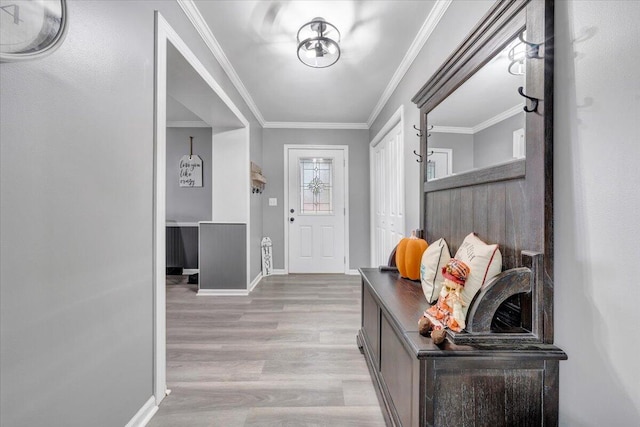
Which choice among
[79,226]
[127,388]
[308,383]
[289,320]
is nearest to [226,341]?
[289,320]

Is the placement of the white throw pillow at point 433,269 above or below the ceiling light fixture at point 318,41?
below

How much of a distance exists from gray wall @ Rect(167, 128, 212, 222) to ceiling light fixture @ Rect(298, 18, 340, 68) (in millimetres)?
2860

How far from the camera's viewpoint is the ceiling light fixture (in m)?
2.16

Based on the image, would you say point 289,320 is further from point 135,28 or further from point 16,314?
point 135,28

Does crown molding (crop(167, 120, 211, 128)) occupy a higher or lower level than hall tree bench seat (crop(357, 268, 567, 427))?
higher

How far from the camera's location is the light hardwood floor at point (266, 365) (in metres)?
1.53

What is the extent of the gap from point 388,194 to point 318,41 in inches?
79.0

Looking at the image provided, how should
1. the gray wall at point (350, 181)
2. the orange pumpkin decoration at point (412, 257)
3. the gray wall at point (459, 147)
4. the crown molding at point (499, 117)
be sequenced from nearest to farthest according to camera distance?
the crown molding at point (499, 117) → the gray wall at point (459, 147) → the orange pumpkin decoration at point (412, 257) → the gray wall at point (350, 181)

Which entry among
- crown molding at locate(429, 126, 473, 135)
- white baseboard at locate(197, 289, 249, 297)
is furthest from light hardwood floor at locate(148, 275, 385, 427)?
crown molding at locate(429, 126, 473, 135)

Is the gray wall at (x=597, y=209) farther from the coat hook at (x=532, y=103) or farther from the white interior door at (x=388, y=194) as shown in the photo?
the white interior door at (x=388, y=194)

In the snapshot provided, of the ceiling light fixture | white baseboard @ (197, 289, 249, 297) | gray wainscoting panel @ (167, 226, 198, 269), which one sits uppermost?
the ceiling light fixture

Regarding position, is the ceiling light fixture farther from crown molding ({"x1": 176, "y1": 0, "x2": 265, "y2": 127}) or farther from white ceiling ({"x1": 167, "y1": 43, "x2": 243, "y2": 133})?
white ceiling ({"x1": 167, "y1": 43, "x2": 243, "y2": 133})

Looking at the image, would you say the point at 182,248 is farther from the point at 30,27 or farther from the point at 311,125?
the point at 30,27

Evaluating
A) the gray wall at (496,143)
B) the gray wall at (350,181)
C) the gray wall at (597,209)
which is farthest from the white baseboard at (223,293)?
the gray wall at (597,209)
